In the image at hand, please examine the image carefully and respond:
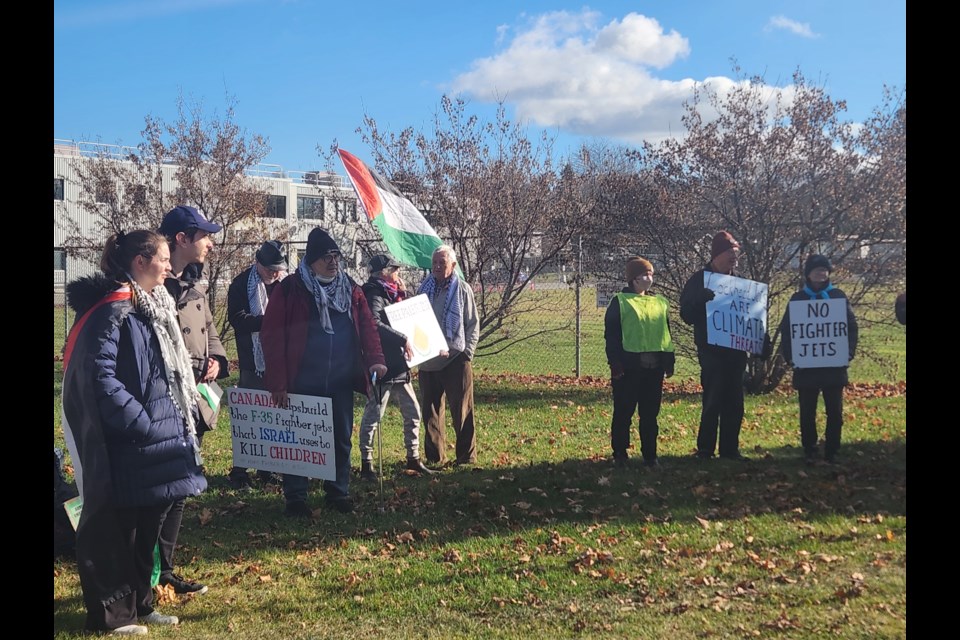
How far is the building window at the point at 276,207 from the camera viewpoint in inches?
587

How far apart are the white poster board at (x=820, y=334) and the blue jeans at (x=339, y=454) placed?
3030mm

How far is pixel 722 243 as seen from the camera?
A: 19.5 feet

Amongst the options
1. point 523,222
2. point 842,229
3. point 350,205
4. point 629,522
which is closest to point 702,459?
point 629,522

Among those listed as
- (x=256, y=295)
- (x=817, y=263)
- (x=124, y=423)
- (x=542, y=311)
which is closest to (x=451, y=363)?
(x=256, y=295)

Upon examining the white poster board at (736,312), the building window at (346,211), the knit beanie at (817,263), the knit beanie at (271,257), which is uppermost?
the building window at (346,211)

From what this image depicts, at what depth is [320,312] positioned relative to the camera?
5797mm

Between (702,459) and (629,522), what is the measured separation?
1.31 meters

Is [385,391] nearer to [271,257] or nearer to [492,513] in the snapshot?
[271,257]

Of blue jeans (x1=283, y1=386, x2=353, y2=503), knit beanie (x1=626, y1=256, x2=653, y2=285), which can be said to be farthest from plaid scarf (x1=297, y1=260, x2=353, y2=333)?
knit beanie (x1=626, y1=256, x2=653, y2=285)

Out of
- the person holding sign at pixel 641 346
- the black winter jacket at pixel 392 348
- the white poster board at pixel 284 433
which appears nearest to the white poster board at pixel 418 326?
the black winter jacket at pixel 392 348

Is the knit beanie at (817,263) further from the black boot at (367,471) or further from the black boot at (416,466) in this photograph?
the black boot at (367,471)
